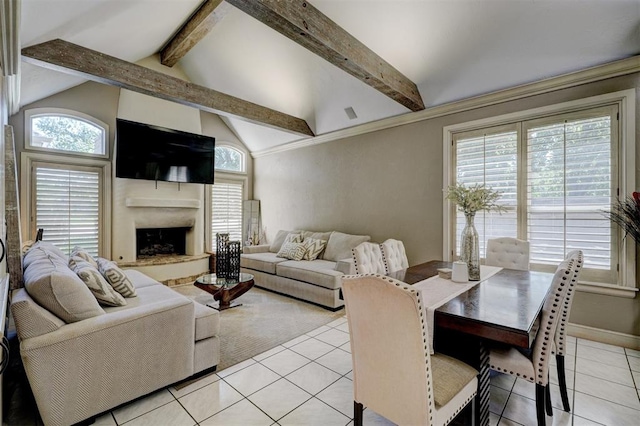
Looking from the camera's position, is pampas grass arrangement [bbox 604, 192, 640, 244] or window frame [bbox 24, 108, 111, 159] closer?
pampas grass arrangement [bbox 604, 192, 640, 244]

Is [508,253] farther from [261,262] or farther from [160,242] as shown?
[160,242]

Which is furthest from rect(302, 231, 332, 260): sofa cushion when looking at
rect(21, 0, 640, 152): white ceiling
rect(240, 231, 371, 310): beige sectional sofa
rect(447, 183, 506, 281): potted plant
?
rect(447, 183, 506, 281): potted plant

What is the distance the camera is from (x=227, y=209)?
6465mm

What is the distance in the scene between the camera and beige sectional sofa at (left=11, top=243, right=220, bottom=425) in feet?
5.50

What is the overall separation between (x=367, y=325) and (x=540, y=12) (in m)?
3.17

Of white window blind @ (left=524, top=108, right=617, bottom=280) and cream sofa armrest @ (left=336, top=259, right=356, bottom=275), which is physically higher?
white window blind @ (left=524, top=108, right=617, bottom=280)

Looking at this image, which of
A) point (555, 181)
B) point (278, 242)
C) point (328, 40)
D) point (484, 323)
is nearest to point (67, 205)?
point (278, 242)

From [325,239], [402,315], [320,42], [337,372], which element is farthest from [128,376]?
[325,239]

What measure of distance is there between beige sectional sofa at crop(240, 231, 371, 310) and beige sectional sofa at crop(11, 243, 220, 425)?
1.94 meters

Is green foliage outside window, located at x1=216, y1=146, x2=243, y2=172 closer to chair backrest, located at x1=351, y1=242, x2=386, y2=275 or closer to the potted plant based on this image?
chair backrest, located at x1=351, y1=242, x2=386, y2=275

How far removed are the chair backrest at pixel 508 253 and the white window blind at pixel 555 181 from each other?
1.58ft

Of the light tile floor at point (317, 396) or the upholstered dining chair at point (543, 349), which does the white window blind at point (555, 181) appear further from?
the upholstered dining chair at point (543, 349)

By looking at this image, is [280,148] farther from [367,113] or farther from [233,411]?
[233,411]

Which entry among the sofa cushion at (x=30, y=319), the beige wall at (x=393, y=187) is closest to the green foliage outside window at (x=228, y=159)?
the beige wall at (x=393, y=187)
